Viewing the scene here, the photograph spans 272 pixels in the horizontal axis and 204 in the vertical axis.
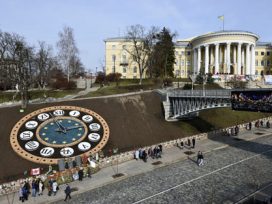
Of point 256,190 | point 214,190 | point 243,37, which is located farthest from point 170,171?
point 243,37

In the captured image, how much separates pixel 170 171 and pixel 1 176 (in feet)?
56.4

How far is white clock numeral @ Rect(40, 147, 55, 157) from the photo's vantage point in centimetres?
3484

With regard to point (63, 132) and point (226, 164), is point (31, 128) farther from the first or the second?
point (226, 164)

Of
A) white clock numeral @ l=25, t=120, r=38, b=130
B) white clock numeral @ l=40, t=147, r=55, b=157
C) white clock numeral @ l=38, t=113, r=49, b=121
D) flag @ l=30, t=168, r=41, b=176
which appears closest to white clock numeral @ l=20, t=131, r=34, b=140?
white clock numeral @ l=25, t=120, r=38, b=130

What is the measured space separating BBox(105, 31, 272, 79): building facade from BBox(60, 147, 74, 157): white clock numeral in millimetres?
66293

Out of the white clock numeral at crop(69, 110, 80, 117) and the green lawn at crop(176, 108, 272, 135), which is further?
the green lawn at crop(176, 108, 272, 135)

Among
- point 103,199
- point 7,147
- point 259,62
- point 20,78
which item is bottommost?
point 103,199

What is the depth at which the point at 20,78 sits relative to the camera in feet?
164

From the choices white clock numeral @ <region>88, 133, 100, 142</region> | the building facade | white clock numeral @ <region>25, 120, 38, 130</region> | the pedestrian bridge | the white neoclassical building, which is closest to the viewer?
white clock numeral @ <region>25, 120, 38, 130</region>

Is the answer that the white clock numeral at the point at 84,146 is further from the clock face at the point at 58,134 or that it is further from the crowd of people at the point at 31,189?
the crowd of people at the point at 31,189

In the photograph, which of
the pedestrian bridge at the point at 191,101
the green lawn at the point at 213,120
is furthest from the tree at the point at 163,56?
the pedestrian bridge at the point at 191,101

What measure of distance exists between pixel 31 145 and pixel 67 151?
4188 mm

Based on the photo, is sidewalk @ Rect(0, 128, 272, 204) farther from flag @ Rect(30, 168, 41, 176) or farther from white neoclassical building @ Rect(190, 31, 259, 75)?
white neoclassical building @ Rect(190, 31, 259, 75)

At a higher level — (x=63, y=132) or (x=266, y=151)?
(x=63, y=132)
